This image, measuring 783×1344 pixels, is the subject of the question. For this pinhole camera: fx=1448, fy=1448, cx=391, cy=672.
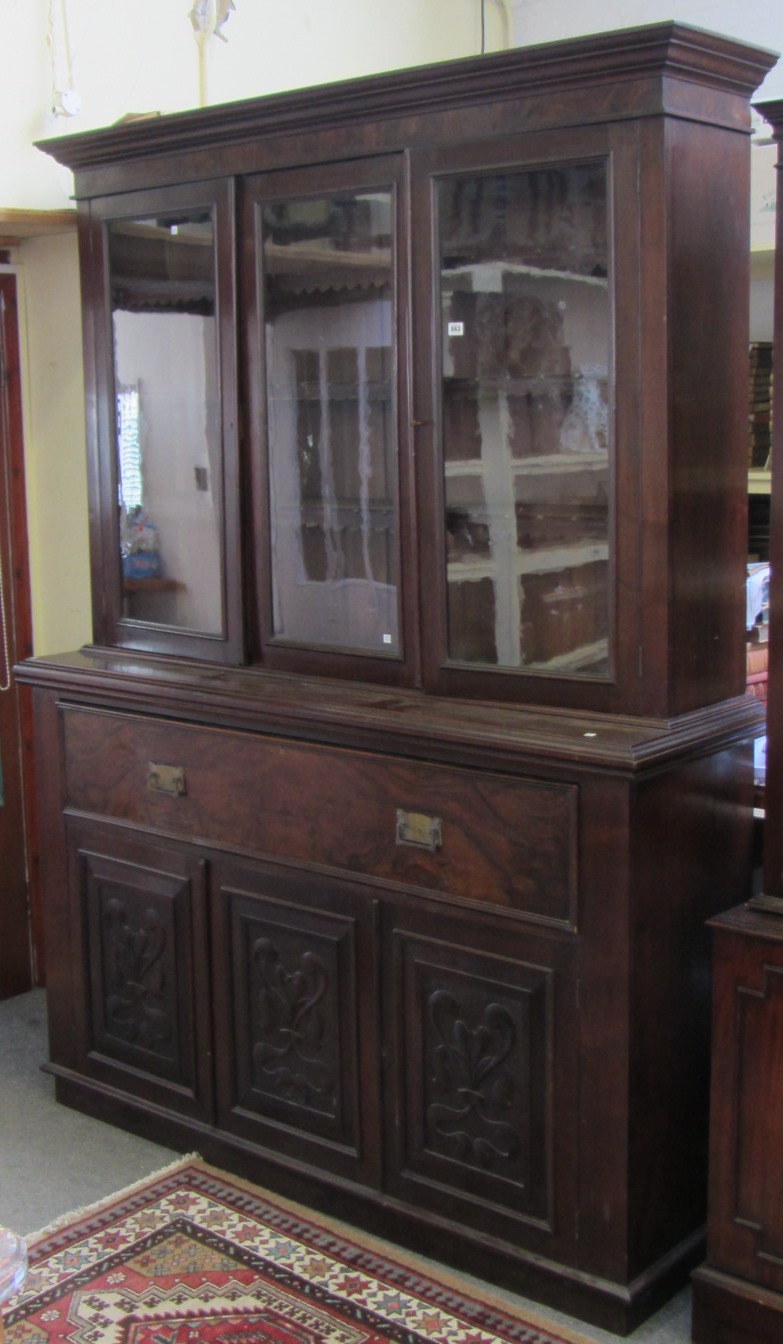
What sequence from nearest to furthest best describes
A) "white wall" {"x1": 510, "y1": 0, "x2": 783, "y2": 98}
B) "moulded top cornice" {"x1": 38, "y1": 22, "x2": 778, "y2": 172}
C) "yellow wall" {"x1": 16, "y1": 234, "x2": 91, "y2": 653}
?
"moulded top cornice" {"x1": 38, "y1": 22, "x2": 778, "y2": 172}, "yellow wall" {"x1": 16, "y1": 234, "x2": 91, "y2": 653}, "white wall" {"x1": 510, "y1": 0, "x2": 783, "y2": 98}

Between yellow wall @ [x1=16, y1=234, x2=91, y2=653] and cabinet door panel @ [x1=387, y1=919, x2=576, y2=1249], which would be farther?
yellow wall @ [x1=16, y1=234, x2=91, y2=653]

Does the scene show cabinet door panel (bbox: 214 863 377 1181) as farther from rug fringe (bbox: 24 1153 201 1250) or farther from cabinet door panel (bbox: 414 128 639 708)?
cabinet door panel (bbox: 414 128 639 708)

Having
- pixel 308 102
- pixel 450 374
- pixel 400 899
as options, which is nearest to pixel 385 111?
pixel 308 102

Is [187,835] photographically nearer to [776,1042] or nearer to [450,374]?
[450,374]

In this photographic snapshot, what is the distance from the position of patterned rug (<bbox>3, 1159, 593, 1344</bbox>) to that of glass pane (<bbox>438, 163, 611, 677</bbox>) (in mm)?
1131

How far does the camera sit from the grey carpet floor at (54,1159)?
257 centimetres

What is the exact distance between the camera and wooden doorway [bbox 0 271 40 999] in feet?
12.5

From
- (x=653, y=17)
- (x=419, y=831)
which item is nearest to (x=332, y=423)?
(x=419, y=831)

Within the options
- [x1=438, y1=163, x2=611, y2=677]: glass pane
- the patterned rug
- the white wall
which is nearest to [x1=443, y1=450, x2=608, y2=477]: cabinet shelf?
[x1=438, y1=163, x2=611, y2=677]: glass pane

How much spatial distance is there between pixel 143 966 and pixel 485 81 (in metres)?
1.93

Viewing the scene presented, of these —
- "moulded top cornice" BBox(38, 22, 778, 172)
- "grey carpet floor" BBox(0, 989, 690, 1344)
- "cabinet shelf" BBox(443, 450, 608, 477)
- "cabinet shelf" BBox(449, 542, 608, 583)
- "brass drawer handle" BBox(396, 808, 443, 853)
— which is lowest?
"grey carpet floor" BBox(0, 989, 690, 1344)

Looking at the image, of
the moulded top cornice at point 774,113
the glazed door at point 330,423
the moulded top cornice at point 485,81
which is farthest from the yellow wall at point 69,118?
the moulded top cornice at point 774,113

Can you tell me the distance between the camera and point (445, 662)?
268 centimetres

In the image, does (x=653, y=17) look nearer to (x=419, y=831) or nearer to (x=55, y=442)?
(x=55, y=442)
